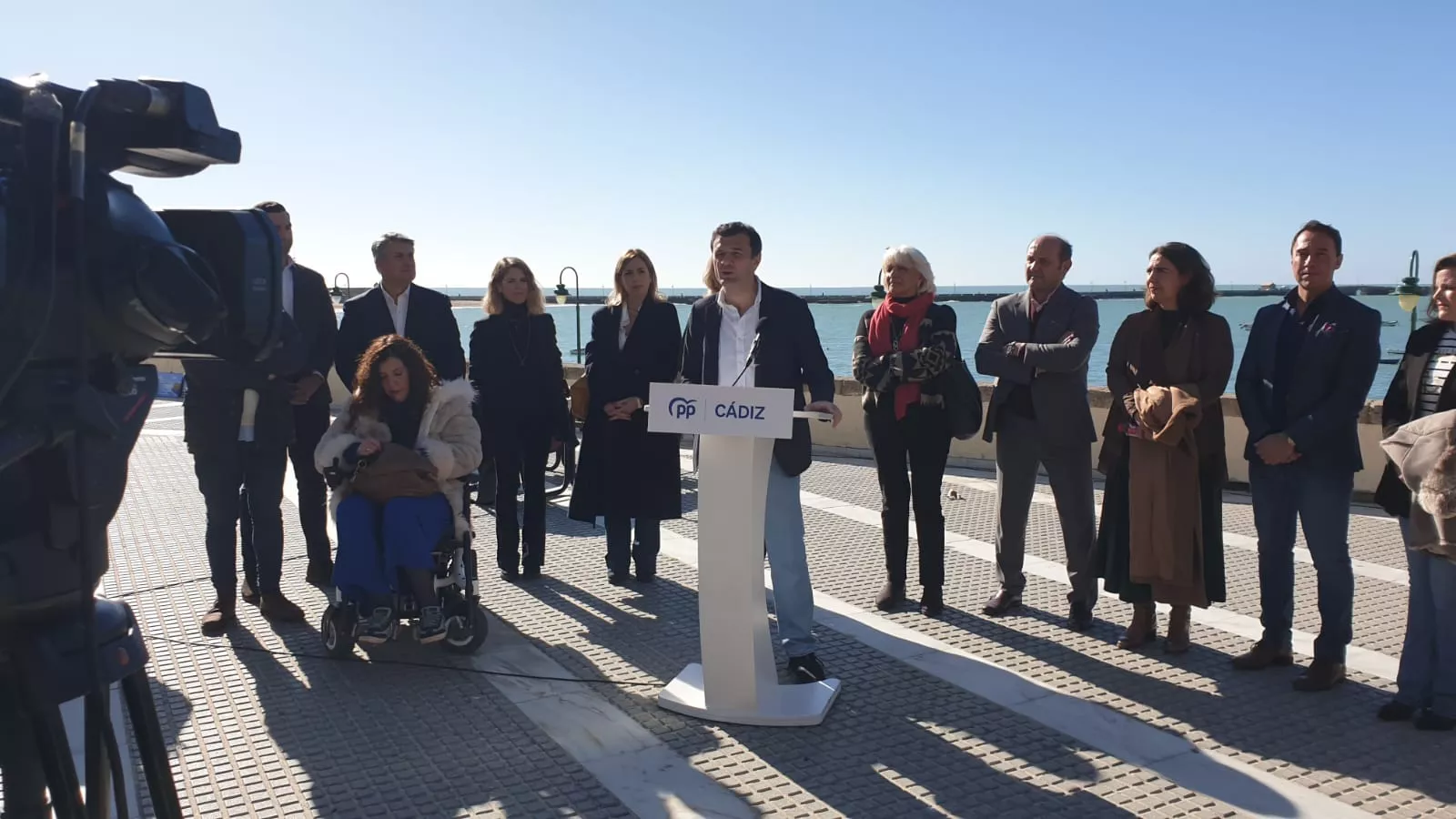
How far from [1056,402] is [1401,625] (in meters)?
1.92

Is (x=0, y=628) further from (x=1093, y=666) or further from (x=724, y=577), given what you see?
(x=1093, y=666)

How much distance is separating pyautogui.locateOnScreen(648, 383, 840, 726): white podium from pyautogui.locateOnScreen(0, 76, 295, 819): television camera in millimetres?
1899

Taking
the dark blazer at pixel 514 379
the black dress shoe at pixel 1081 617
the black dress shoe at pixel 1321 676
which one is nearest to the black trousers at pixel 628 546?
the dark blazer at pixel 514 379

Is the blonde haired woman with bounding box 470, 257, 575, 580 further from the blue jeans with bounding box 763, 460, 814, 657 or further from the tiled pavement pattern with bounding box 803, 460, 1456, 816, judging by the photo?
the blue jeans with bounding box 763, 460, 814, 657

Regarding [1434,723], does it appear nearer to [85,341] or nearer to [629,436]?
[629,436]

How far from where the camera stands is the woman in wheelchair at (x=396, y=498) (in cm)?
474

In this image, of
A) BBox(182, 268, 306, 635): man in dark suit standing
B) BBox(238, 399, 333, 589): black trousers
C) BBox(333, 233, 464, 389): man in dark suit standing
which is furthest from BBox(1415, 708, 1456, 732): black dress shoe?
BBox(238, 399, 333, 589): black trousers

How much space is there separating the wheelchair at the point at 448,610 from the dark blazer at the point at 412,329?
127cm

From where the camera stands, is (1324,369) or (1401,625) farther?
(1401,625)

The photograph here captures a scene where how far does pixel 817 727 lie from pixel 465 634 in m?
1.68

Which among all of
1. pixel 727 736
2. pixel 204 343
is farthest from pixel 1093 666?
pixel 204 343

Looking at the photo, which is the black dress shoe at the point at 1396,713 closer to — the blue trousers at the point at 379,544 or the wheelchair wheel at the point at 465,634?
the wheelchair wheel at the point at 465,634

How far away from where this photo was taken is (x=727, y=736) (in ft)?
12.7

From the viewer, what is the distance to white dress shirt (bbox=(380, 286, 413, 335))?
5785 mm
